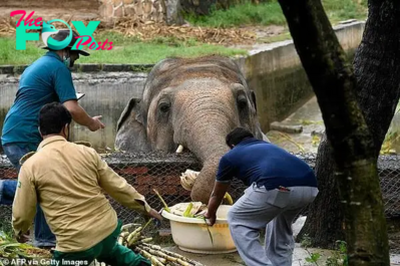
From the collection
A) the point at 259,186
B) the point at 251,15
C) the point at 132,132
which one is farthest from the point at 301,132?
the point at 259,186

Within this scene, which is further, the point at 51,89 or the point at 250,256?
the point at 51,89

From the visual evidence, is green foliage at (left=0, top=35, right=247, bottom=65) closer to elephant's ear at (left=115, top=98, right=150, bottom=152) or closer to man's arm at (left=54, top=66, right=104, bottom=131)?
elephant's ear at (left=115, top=98, right=150, bottom=152)

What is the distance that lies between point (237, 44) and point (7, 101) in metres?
6.43

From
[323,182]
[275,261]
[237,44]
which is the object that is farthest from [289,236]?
[237,44]

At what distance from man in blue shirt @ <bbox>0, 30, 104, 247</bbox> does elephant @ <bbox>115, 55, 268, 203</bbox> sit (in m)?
1.70

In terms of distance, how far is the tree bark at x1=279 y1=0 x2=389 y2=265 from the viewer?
527 cm

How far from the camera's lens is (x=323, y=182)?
354 inches

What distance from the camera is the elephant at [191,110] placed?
10.3 m

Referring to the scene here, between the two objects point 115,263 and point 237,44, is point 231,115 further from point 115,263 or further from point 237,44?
point 237,44

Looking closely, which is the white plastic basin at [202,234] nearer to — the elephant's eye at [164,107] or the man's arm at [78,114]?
the man's arm at [78,114]

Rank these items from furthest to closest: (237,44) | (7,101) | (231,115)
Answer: (237,44) < (7,101) < (231,115)

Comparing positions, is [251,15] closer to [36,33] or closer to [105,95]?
[36,33]

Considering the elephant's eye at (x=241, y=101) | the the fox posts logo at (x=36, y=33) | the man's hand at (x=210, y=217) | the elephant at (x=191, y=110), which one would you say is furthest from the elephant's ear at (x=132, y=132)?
the the fox posts logo at (x=36, y=33)

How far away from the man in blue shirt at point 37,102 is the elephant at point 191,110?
170 cm
